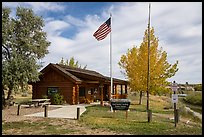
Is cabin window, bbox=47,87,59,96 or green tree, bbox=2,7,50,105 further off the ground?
green tree, bbox=2,7,50,105

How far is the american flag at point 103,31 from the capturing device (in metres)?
19.0

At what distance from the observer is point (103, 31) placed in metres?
19.2

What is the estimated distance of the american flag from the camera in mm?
19031

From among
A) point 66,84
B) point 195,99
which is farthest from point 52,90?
point 195,99

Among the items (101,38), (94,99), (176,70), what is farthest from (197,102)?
Answer: (101,38)

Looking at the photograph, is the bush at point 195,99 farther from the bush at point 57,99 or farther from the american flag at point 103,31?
the american flag at point 103,31

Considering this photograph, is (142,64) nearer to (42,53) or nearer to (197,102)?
(42,53)

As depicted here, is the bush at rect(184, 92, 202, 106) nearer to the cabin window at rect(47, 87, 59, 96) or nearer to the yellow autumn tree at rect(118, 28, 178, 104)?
the yellow autumn tree at rect(118, 28, 178, 104)

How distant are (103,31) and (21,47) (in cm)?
670

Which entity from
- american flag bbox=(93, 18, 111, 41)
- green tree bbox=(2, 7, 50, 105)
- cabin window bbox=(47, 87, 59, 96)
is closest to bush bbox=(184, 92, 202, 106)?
cabin window bbox=(47, 87, 59, 96)

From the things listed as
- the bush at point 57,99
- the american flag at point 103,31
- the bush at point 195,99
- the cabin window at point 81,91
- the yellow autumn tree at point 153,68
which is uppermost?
the american flag at point 103,31

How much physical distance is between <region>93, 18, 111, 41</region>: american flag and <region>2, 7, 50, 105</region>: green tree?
5.24 m

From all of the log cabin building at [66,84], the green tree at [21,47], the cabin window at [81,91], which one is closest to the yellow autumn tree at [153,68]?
the log cabin building at [66,84]

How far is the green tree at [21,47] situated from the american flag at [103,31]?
5.24m
